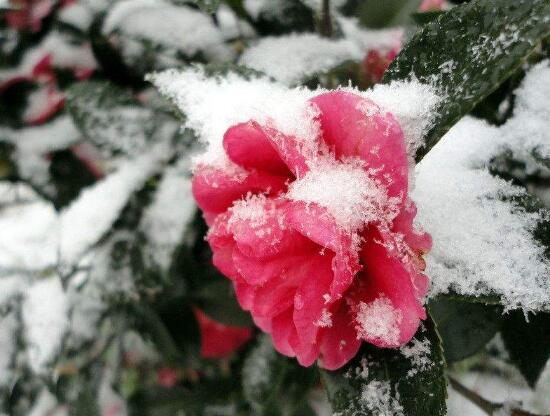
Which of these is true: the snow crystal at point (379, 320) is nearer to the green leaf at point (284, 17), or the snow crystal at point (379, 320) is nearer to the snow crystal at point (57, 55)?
the green leaf at point (284, 17)

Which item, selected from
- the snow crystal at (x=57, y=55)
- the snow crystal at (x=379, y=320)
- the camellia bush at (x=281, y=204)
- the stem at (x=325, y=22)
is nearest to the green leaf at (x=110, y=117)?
the camellia bush at (x=281, y=204)

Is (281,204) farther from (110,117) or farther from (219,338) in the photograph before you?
(219,338)

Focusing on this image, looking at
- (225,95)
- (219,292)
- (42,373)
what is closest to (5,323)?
(42,373)

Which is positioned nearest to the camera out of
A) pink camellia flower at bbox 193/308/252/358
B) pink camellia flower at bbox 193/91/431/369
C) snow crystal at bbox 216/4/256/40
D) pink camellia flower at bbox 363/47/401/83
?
pink camellia flower at bbox 193/91/431/369

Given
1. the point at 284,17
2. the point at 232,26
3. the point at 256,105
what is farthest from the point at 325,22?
the point at 256,105

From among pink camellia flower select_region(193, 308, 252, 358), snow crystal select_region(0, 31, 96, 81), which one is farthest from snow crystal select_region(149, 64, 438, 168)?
pink camellia flower select_region(193, 308, 252, 358)

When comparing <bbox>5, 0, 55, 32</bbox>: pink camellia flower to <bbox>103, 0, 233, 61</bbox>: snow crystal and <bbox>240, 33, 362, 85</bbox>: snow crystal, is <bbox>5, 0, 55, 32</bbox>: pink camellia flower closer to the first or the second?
<bbox>103, 0, 233, 61</bbox>: snow crystal
